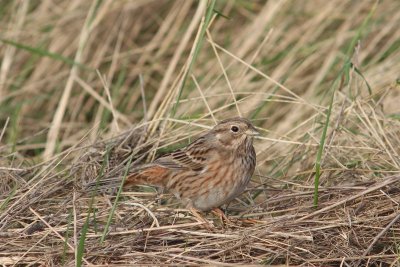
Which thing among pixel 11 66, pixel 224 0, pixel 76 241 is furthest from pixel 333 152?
pixel 11 66

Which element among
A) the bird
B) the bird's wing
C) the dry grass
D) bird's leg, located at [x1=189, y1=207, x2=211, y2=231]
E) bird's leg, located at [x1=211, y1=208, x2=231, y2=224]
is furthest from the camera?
the bird's wing

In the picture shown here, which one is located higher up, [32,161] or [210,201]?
[210,201]

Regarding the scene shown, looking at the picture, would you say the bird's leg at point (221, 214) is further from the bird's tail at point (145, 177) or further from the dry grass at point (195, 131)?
the bird's tail at point (145, 177)

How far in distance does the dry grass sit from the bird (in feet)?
0.37

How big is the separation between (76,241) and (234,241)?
2.84 ft

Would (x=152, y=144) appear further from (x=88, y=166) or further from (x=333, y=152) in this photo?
(x=333, y=152)

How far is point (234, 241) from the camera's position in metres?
4.91

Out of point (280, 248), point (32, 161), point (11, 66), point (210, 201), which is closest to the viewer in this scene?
A: point (280, 248)

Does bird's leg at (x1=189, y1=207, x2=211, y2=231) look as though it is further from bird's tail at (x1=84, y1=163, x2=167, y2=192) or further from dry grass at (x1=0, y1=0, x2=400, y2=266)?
bird's tail at (x1=84, y1=163, x2=167, y2=192)

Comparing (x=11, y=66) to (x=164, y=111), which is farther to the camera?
(x=11, y=66)

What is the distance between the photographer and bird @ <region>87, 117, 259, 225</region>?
18.6 ft

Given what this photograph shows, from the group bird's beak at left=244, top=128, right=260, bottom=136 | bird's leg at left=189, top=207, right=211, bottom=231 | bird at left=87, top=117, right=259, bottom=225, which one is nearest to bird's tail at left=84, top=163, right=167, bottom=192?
bird at left=87, top=117, right=259, bottom=225

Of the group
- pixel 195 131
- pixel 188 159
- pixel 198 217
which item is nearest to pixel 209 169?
pixel 188 159

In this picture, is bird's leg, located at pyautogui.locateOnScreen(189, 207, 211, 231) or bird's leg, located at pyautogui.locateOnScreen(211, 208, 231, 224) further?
bird's leg, located at pyautogui.locateOnScreen(211, 208, 231, 224)
